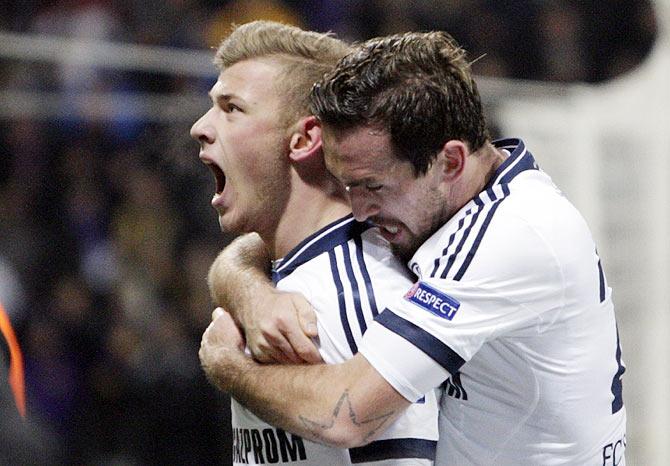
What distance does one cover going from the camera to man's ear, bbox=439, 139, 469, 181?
9.30 feet

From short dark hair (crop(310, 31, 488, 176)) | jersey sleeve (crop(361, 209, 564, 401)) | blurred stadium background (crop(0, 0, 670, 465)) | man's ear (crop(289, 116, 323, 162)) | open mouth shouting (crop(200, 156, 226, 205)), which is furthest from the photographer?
blurred stadium background (crop(0, 0, 670, 465))

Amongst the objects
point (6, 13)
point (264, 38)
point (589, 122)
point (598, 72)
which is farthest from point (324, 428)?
point (598, 72)

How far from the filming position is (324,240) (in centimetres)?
305

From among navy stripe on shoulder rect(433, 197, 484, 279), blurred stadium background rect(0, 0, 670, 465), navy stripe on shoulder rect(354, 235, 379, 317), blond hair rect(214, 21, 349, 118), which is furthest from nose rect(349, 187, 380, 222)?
blurred stadium background rect(0, 0, 670, 465)

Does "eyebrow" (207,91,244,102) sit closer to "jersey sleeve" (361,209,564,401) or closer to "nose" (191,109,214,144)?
"nose" (191,109,214,144)

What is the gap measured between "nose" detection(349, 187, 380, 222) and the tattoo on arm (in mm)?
440

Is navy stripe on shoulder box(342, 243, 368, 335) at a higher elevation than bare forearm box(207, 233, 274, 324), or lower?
lower

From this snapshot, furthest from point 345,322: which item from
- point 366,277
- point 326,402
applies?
point 326,402

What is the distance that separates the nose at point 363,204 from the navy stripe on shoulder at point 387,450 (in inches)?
20.8

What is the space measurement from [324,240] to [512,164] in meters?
0.50

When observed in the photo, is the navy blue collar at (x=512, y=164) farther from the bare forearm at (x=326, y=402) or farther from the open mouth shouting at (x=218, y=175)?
the open mouth shouting at (x=218, y=175)

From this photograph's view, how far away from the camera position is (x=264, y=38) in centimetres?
319

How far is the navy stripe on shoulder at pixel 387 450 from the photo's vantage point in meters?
2.83

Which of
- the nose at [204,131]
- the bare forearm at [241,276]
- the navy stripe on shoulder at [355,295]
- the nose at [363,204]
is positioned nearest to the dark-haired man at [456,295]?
the nose at [363,204]
